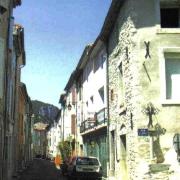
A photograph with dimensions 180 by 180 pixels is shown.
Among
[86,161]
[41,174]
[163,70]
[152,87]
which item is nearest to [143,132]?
[152,87]

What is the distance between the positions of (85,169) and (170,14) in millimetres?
11454

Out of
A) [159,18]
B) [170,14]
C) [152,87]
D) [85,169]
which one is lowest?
[85,169]

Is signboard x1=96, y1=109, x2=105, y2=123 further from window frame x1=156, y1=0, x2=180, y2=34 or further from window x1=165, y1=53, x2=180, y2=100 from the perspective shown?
window frame x1=156, y1=0, x2=180, y2=34

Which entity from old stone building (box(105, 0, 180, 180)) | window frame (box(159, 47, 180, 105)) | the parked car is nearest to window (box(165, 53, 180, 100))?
old stone building (box(105, 0, 180, 180))

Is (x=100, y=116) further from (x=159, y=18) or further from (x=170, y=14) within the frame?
(x=159, y=18)

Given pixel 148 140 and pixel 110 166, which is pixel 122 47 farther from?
pixel 110 166

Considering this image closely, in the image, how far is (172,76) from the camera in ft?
63.8

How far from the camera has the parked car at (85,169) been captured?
27266 millimetres

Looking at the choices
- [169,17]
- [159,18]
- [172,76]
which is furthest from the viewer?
[169,17]

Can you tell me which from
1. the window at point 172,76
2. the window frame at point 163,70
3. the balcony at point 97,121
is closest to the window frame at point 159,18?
the window frame at point 163,70

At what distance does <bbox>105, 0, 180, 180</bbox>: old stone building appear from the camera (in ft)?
61.1

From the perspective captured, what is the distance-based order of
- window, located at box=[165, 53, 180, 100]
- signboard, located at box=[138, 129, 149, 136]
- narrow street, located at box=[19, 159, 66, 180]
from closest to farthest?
signboard, located at box=[138, 129, 149, 136] → window, located at box=[165, 53, 180, 100] → narrow street, located at box=[19, 159, 66, 180]

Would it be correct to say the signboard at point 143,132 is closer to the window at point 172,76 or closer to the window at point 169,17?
the window at point 172,76

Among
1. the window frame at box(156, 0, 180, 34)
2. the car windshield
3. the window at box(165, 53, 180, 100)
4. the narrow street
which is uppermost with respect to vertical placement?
the window frame at box(156, 0, 180, 34)
